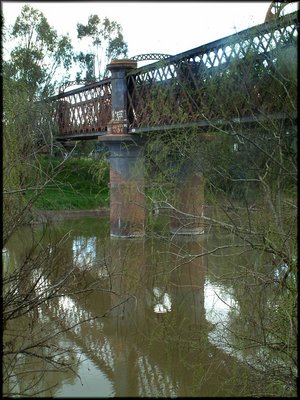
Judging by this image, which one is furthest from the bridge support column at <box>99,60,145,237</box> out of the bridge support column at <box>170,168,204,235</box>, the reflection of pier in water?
the reflection of pier in water

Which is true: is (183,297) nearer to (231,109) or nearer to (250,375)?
(231,109)

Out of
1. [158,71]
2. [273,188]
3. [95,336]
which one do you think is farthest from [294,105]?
[158,71]

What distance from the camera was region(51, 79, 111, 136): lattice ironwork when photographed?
2041 cm

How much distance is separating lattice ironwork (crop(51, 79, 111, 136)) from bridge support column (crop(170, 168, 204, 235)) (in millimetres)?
7846

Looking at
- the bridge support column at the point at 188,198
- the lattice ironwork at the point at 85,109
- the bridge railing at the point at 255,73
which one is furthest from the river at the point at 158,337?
the lattice ironwork at the point at 85,109

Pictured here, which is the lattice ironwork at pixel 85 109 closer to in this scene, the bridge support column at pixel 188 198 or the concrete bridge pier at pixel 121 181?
the concrete bridge pier at pixel 121 181

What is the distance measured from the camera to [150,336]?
8852 mm

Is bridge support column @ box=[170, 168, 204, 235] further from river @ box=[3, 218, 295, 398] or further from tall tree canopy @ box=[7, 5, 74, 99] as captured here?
tall tree canopy @ box=[7, 5, 74, 99]

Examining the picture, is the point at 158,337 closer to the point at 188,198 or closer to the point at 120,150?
the point at 188,198

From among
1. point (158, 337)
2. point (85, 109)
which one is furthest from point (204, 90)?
point (85, 109)

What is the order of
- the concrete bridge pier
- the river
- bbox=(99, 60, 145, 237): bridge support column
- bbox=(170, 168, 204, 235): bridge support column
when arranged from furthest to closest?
1. the concrete bridge pier
2. bbox=(99, 60, 145, 237): bridge support column
3. bbox=(170, 168, 204, 235): bridge support column
4. the river

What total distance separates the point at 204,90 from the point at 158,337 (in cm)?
421

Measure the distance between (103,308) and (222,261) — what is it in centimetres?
283

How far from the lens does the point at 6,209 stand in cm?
586
